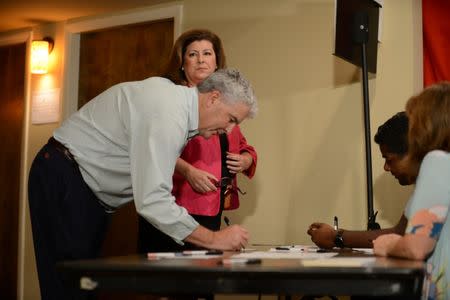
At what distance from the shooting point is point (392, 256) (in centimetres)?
177

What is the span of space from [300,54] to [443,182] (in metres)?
2.45

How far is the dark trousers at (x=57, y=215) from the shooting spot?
2182 millimetres

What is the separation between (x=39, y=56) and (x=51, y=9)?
1.44 feet

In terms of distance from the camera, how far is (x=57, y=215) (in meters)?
2.19

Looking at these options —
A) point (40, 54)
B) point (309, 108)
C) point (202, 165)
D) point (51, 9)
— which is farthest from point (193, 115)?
point (40, 54)

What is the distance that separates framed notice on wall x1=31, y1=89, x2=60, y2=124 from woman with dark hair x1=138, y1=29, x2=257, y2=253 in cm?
232

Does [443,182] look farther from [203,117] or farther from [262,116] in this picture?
[262,116]

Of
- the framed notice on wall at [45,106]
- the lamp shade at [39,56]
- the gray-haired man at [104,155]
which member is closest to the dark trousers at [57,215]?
the gray-haired man at [104,155]

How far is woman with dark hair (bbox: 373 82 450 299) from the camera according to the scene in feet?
5.38

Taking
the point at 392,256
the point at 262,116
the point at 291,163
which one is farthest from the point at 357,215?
the point at 392,256

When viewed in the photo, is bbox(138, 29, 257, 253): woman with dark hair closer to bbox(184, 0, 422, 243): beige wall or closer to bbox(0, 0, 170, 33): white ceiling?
bbox(184, 0, 422, 243): beige wall

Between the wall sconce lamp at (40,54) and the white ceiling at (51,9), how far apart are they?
0.17 meters

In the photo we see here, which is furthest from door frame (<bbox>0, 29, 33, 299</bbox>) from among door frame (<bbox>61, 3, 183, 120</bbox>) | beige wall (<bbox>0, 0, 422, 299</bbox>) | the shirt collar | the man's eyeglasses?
the shirt collar

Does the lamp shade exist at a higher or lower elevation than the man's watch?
higher
